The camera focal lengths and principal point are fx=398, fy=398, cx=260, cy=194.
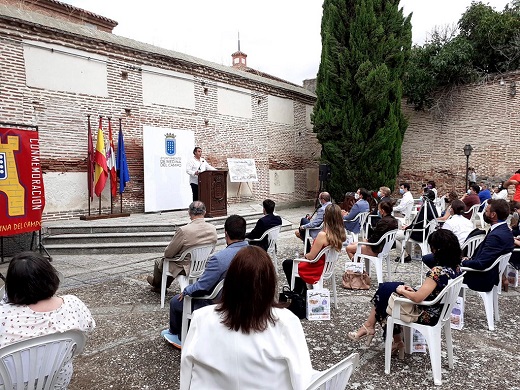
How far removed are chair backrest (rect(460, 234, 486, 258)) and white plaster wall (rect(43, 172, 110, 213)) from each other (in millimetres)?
7715

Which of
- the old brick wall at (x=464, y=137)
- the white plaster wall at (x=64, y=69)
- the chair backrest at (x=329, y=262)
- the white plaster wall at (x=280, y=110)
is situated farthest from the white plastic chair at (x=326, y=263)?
the old brick wall at (x=464, y=137)

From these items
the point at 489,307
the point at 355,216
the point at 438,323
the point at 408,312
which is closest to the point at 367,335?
the point at 408,312

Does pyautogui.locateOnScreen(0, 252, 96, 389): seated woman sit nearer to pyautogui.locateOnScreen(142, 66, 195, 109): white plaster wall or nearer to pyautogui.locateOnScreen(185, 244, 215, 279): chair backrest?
pyautogui.locateOnScreen(185, 244, 215, 279): chair backrest

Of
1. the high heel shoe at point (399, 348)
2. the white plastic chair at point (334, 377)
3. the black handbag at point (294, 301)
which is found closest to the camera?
the white plastic chair at point (334, 377)

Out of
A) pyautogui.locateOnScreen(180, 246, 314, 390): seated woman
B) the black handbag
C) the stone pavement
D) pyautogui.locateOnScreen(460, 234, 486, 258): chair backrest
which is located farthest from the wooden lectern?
pyautogui.locateOnScreen(180, 246, 314, 390): seated woman

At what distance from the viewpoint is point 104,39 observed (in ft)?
30.5

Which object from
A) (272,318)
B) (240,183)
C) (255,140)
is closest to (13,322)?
(272,318)

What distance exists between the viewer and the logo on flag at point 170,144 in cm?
1046

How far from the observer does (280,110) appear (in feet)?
49.1

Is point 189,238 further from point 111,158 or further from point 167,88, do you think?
point 167,88

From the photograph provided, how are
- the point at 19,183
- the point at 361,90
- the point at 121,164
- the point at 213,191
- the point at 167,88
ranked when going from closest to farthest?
the point at 19,183 → the point at 213,191 → the point at 121,164 → the point at 167,88 → the point at 361,90

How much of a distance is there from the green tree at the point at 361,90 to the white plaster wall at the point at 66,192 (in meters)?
8.21

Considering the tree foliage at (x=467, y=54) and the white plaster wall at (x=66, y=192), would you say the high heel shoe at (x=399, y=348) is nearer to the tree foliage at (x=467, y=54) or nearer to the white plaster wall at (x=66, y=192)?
the white plaster wall at (x=66, y=192)

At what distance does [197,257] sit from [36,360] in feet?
7.73
